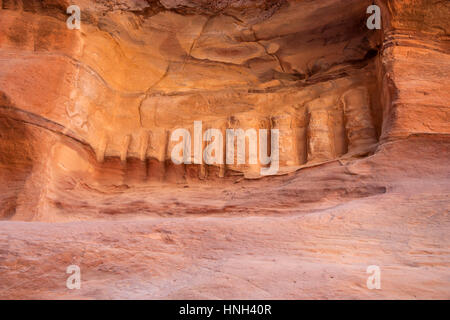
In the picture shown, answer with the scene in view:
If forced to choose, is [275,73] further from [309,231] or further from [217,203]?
[309,231]

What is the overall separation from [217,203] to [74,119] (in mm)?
2565

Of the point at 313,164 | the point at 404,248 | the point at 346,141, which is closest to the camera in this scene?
the point at 404,248

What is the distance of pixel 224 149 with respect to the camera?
6.09 m

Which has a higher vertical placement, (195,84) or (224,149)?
(195,84)

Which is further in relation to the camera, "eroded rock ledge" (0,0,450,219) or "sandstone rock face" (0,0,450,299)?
"eroded rock ledge" (0,0,450,219)

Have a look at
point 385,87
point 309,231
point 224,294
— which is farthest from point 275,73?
point 224,294

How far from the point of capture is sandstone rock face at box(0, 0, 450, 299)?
2.69m

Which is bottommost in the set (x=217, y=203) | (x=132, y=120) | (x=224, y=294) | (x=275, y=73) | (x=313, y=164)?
(x=224, y=294)

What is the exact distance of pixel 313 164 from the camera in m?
5.34

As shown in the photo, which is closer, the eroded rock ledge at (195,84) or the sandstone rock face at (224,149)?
the sandstone rock face at (224,149)

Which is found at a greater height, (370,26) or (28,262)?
(370,26)

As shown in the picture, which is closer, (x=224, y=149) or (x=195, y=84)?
(x=224, y=149)

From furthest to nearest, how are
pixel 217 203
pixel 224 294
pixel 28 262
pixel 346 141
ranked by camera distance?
pixel 346 141, pixel 217 203, pixel 28 262, pixel 224 294

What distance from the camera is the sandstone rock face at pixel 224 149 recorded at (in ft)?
8.83
